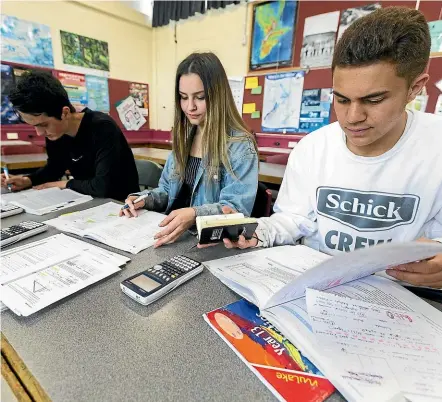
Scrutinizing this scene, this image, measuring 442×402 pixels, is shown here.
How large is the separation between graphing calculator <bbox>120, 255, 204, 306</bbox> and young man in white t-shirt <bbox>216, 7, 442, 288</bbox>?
15 cm

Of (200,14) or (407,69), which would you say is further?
(200,14)

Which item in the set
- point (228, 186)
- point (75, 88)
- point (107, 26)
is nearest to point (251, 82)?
point (107, 26)

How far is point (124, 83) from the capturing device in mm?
3395

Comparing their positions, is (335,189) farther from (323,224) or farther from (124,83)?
(124,83)

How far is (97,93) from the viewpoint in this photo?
3156mm

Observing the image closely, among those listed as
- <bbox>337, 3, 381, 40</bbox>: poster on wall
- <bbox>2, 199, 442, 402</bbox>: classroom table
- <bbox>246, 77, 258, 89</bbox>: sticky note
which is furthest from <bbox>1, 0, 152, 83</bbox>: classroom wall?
<bbox>2, 199, 442, 402</bbox>: classroom table

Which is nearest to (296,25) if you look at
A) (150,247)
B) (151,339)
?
(150,247)

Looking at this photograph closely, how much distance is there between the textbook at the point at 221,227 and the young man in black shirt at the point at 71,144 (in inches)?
32.7

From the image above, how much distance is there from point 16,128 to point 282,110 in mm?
2604

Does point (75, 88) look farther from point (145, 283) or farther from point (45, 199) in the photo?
point (145, 283)

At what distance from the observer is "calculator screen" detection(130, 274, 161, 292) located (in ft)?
1.71

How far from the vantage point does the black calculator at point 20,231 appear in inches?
28.7

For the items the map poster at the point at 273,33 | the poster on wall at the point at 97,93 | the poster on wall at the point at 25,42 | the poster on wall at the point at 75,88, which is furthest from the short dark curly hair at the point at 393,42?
the poster on wall at the point at 97,93

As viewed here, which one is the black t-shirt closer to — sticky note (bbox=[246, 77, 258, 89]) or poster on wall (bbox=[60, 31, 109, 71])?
poster on wall (bbox=[60, 31, 109, 71])
